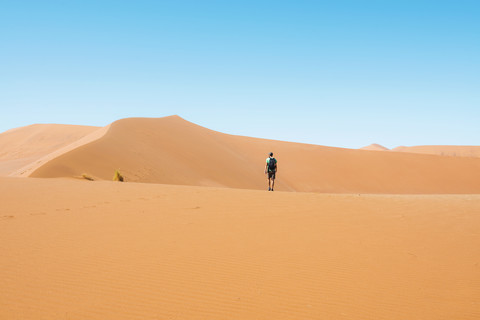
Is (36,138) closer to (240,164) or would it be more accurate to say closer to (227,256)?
(240,164)

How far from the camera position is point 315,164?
47.4 meters

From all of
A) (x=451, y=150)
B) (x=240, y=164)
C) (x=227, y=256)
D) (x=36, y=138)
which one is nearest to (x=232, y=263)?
(x=227, y=256)

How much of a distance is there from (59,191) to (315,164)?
3874cm

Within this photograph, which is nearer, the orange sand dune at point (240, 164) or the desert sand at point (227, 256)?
the desert sand at point (227, 256)

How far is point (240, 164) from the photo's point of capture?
37625 mm

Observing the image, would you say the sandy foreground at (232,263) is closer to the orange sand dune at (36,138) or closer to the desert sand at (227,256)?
the desert sand at (227,256)

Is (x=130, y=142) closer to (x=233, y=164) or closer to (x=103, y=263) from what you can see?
(x=233, y=164)

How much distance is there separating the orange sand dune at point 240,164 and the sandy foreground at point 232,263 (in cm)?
1231

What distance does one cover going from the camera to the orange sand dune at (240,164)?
22953 millimetres

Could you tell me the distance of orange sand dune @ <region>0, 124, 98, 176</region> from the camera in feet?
201

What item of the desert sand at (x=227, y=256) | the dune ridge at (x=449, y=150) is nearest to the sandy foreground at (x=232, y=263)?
the desert sand at (x=227, y=256)

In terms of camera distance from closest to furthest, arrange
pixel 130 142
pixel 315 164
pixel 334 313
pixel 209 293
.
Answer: pixel 334 313
pixel 209 293
pixel 130 142
pixel 315 164

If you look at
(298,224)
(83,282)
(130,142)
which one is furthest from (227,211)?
(130,142)

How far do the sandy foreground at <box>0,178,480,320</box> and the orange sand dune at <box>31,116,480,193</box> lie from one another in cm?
1231
